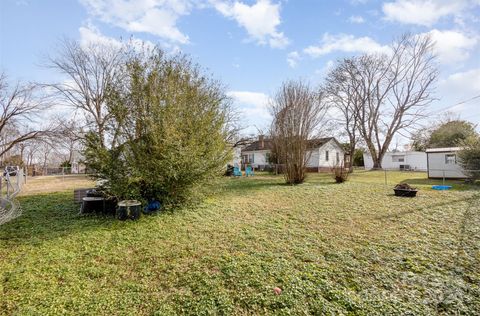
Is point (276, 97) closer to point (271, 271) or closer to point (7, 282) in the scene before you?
point (271, 271)

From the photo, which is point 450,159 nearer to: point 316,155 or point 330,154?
point 316,155

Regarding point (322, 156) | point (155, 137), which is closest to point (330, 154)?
point (322, 156)

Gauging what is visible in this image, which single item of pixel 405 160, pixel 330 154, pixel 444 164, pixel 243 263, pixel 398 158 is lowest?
pixel 243 263

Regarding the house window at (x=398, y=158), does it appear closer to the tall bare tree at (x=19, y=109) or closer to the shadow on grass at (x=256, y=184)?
the shadow on grass at (x=256, y=184)

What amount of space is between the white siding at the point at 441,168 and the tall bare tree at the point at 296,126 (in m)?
10.1

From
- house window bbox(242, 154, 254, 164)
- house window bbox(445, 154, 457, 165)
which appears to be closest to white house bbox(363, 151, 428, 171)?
house window bbox(445, 154, 457, 165)

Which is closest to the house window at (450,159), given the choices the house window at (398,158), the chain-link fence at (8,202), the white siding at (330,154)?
the white siding at (330,154)

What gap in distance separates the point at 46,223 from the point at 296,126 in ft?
38.1

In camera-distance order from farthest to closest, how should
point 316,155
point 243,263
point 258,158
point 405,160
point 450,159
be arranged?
1. point 405,160
2. point 258,158
3. point 316,155
4. point 450,159
5. point 243,263

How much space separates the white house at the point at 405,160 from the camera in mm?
29297

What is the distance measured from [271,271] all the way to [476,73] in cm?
1934

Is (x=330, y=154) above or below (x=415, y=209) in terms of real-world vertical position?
above

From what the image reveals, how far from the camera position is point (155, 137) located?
6836 mm

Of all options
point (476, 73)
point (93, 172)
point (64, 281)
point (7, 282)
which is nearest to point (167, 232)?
point (64, 281)
